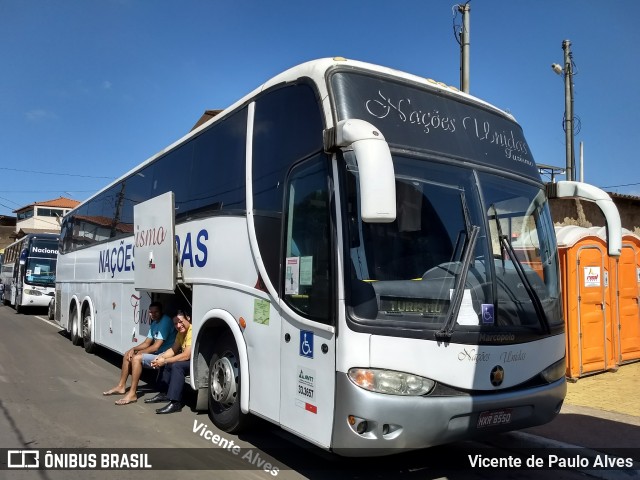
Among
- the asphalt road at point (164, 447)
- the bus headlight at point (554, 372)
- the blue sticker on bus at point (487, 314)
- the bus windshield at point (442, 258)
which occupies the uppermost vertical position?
the bus windshield at point (442, 258)

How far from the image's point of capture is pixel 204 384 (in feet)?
19.9


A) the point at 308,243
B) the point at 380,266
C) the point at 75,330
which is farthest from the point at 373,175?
the point at 75,330

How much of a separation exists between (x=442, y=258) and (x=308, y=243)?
3.51 ft

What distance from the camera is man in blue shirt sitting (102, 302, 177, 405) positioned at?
23.4 ft

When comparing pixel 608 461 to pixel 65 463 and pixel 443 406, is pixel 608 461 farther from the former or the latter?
pixel 65 463

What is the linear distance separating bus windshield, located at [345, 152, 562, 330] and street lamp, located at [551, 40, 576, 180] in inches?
513

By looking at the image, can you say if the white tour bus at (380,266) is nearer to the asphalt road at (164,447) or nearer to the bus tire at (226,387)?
the bus tire at (226,387)

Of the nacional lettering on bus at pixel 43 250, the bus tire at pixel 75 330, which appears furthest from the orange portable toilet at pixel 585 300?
the nacional lettering on bus at pixel 43 250

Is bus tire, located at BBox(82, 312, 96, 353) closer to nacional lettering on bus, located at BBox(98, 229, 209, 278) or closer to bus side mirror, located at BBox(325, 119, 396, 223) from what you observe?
nacional lettering on bus, located at BBox(98, 229, 209, 278)

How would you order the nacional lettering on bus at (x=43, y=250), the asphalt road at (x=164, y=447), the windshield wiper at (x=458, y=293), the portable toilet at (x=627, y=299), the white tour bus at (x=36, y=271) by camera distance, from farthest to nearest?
1. the nacional lettering on bus at (x=43, y=250)
2. the white tour bus at (x=36, y=271)
3. the portable toilet at (x=627, y=299)
4. the asphalt road at (x=164, y=447)
5. the windshield wiper at (x=458, y=293)

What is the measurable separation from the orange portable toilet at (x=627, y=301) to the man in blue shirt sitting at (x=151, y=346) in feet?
24.5

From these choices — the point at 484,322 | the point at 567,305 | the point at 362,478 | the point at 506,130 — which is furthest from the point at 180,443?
the point at 567,305

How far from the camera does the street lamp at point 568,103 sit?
52.9ft

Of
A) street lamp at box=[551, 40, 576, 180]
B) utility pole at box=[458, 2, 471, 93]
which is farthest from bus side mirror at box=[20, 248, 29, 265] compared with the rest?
street lamp at box=[551, 40, 576, 180]
